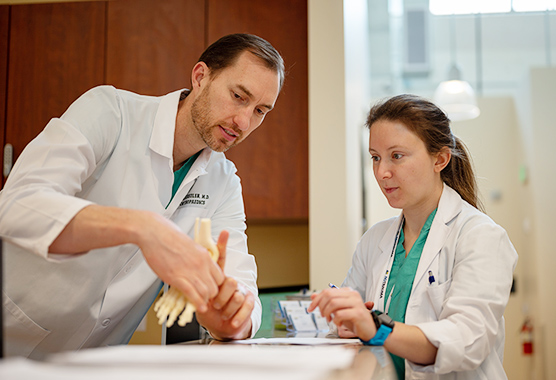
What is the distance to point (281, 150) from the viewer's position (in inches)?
96.9

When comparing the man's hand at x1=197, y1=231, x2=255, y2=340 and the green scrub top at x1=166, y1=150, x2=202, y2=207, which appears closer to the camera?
the man's hand at x1=197, y1=231, x2=255, y2=340

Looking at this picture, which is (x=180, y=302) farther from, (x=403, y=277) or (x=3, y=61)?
(x=3, y=61)

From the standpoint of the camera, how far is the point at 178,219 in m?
1.52

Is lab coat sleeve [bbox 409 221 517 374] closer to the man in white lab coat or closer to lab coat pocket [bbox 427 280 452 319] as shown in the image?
lab coat pocket [bbox 427 280 452 319]

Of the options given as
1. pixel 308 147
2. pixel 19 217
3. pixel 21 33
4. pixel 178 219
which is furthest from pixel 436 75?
pixel 19 217

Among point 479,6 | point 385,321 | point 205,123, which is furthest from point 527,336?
point 205,123

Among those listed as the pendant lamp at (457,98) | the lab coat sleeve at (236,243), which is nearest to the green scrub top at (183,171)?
the lab coat sleeve at (236,243)

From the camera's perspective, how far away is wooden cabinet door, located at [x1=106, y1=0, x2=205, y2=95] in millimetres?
2502

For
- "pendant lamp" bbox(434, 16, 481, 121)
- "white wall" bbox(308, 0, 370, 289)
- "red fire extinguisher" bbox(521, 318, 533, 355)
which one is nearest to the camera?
"white wall" bbox(308, 0, 370, 289)

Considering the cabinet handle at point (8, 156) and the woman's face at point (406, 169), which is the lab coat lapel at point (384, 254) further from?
the cabinet handle at point (8, 156)

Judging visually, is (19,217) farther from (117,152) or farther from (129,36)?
(129,36)

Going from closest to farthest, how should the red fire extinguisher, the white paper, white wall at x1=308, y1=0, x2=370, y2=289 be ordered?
the white paper, white wall at x1=308, y1=0, x2=370, y2=289, the red fire extinguisher

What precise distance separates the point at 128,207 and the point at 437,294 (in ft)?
2.83

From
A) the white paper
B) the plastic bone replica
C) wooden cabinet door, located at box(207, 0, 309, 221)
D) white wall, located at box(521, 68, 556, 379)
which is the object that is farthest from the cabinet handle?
white wall, located at box(521, 68, 556, 379)
